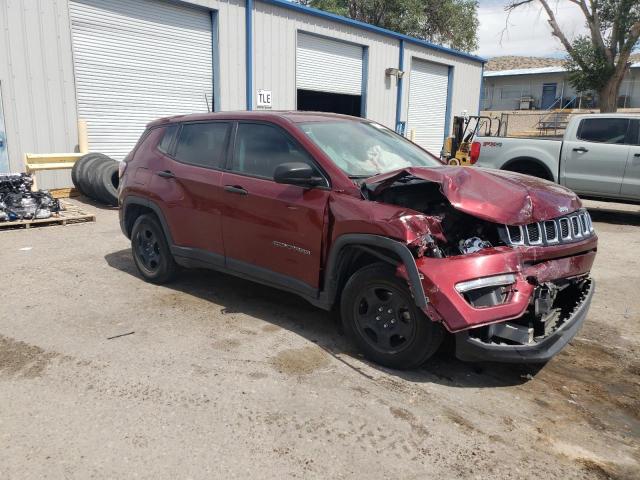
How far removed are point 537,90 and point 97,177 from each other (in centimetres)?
3831

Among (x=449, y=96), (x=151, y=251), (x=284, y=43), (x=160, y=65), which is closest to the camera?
(x=151, y=251)

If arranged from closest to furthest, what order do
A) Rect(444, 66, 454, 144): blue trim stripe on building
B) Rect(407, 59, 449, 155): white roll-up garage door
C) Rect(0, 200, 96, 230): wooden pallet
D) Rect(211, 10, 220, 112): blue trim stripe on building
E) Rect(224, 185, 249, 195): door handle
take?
1. Rect(224, 185, 249, 195): door handle
2. Rect(0, 200, 96, 230): wooden pallet
3. Rect(211, 10, 220, 112): blue trim stripe on building
4. Rect(407, 59, 449, 155): white roll-up garage door
5. Rect(444, 66, 454, 144): blue trim stripe on building

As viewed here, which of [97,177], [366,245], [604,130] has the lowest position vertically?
[97,177]

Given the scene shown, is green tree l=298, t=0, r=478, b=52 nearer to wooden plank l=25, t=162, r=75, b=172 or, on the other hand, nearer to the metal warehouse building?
the metal warehouse building

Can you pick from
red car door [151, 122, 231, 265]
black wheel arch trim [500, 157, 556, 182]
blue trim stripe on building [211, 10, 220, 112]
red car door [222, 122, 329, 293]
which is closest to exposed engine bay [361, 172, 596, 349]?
red car door [222, 122, 329, 293]

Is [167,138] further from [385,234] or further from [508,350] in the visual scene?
[508,350]

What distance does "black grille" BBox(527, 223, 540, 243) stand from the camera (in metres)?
3.51

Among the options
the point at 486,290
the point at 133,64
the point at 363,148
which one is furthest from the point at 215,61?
the point at 486,290

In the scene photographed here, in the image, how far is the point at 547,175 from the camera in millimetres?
10383

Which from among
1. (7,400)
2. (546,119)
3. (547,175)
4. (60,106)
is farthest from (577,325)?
(546,119)

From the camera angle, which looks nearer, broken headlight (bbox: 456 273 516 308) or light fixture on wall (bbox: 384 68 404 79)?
broken headlight (bbox: 456 273 516 308)

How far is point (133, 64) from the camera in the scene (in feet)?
41.9

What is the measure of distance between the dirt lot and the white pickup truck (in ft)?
17.7

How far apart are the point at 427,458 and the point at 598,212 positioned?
33.7 ft
